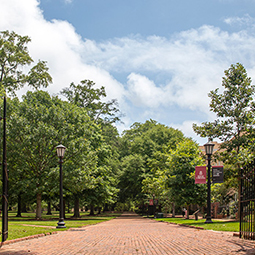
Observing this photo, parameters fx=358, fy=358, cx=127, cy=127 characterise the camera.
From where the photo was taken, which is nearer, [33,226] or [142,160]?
[33,226]

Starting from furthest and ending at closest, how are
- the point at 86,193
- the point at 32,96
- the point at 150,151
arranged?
the point at 150,151 → the point at 86,193 → the point at 32,96

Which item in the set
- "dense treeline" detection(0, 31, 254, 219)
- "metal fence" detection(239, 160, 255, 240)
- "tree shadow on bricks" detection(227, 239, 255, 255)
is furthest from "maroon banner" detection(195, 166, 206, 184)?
"tree shadow on bricks" detection(227, 239, 255, 255)

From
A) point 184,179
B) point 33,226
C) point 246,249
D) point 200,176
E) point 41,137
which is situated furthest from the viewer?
point 41,137

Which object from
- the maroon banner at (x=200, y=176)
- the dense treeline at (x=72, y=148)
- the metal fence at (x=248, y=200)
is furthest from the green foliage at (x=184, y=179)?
the metal fence at (x=248, y=200)

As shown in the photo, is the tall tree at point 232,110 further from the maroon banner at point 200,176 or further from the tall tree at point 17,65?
the tall tree at point 17,65

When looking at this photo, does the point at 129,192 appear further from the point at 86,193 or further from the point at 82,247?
the point at 82,247

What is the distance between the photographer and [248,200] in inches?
403

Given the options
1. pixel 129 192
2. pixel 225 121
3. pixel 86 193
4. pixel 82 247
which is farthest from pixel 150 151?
pixel 82 247

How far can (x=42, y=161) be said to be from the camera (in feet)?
100

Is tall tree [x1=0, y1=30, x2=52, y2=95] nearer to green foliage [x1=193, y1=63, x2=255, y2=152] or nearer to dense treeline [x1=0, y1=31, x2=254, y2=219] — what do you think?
dense treeline [x1=0, y1=31, x2=254, y2=219]

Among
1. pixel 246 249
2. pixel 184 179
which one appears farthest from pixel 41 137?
pixel 246 249

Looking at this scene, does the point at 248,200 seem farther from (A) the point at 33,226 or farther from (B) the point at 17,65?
(B) the point at 17,65

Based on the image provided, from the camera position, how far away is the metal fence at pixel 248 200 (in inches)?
389

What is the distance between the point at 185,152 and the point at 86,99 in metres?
21.8
